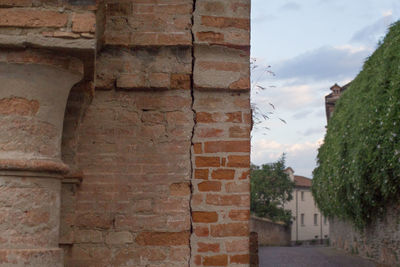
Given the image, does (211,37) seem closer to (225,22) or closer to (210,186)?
(225,22)

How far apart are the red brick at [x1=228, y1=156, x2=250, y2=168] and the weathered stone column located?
131 centimetres

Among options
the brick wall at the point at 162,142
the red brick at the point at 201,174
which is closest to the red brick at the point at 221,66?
the brick wall at the point at 162,142

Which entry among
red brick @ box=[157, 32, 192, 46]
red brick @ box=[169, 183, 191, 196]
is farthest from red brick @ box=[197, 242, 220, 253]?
red brick @ box=[157, 32, 192, 46]

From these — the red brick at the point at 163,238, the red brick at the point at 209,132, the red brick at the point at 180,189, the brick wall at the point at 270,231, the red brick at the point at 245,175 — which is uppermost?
the red brick at the point at 209,132

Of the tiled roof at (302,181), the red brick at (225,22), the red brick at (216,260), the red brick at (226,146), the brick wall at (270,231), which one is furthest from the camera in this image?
the tiled roof at (302,181)

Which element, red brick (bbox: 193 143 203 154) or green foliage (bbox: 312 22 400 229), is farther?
green foliage (bbox: 312 22 400 229)

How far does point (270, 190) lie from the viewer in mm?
44531

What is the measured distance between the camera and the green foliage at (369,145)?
44.9 ft

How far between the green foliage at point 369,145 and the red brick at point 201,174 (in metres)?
9.75

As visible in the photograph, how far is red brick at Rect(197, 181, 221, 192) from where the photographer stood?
167 inches

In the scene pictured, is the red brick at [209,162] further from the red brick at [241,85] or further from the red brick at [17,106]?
the red brick at [17,106]

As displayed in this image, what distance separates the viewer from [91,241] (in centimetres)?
419

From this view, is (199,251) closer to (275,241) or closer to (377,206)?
(377,206)

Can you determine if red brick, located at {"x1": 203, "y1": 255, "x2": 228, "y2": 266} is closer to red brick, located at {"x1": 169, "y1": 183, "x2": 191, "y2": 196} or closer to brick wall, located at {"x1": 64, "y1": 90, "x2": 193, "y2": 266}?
brick wall, located at {"x1": 64, "y1": 90, "x2": 193, "y2": 266}
